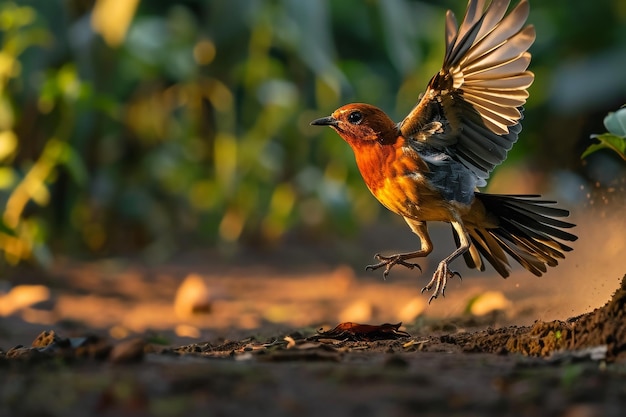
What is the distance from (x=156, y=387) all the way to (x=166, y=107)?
5540 millimetres

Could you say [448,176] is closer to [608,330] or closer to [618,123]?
[618,123]

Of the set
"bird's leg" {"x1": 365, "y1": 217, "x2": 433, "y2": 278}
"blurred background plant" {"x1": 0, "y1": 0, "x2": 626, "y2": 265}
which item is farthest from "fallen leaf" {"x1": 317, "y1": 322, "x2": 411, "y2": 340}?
"blurred background plant" {"x1": 0, "y1": 0, "x2": 626, "y2": 265}

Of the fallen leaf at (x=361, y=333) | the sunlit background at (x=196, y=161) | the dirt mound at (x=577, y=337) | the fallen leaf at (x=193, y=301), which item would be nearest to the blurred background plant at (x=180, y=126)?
the sunlit background at (x=196, y=161)

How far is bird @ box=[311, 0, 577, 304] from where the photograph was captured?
10.0ft

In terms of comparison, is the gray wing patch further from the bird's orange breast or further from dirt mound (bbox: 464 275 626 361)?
dirt mound (bbox: 464 275 626 361)

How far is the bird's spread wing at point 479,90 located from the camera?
3.00m

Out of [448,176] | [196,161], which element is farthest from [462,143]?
[196,161]

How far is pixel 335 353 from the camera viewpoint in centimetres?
275

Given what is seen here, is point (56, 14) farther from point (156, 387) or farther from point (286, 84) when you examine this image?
point (156, 387)

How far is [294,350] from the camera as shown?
2777mm

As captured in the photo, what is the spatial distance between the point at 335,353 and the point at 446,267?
23.6 inches

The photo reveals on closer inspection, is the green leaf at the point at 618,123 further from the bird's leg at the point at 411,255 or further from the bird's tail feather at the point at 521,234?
the bird's leg at the point at 411,255

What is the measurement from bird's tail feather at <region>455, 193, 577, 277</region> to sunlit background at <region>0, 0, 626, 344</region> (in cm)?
117

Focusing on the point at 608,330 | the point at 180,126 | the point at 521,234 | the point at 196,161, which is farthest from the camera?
the point at 180,126
